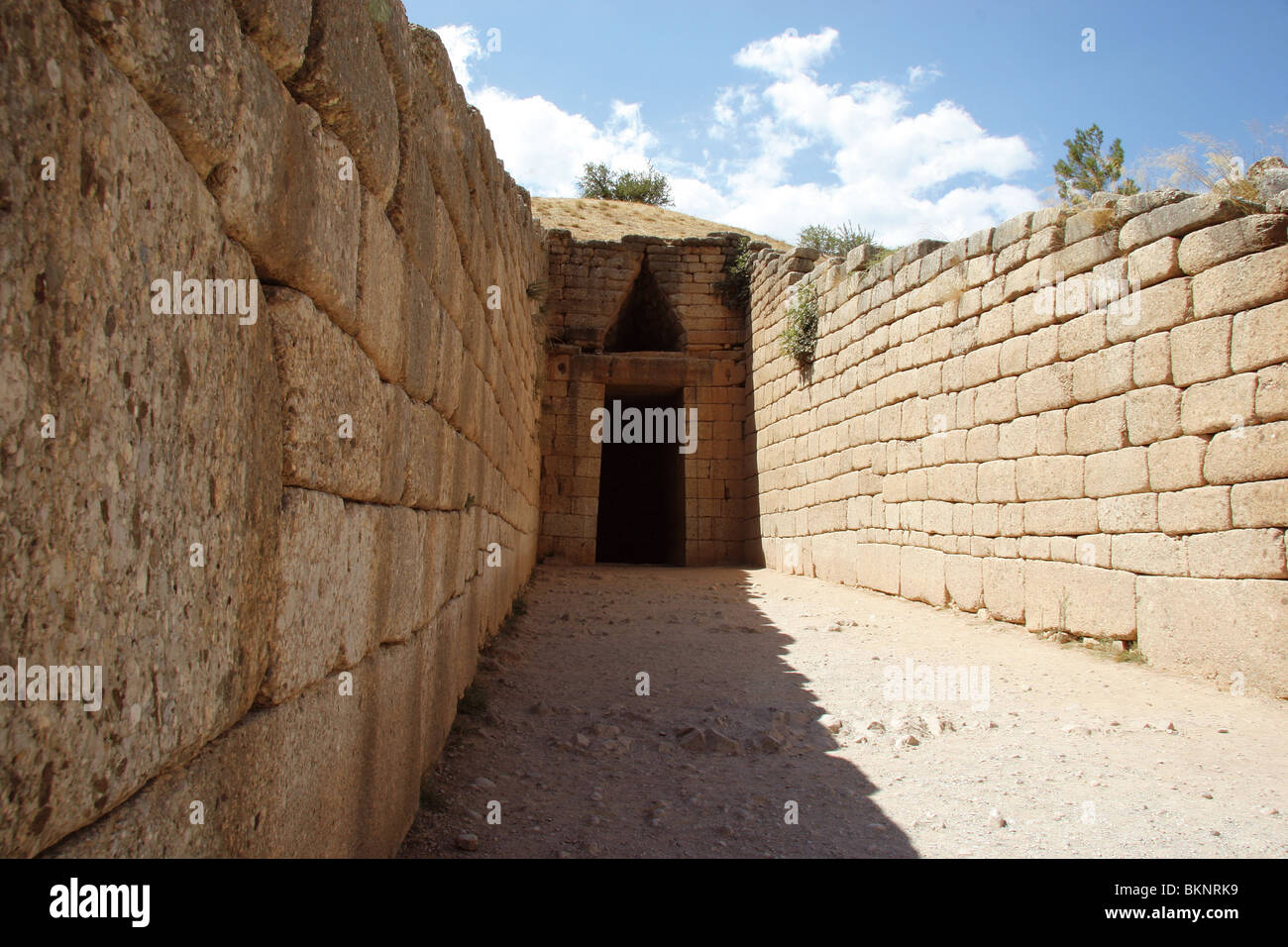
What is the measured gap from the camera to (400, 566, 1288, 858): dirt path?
332 cm

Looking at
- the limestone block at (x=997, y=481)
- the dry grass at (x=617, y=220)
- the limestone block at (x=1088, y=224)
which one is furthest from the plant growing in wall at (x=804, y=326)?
the dry grass at (x=617, y=220)

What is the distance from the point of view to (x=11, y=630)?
0.99 meters

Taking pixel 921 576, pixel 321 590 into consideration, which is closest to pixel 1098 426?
pixel 921 576

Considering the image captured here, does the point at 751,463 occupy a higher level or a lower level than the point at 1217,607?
higher

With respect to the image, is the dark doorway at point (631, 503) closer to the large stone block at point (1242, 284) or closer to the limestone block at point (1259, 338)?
the large stone block at point (1242, 284)

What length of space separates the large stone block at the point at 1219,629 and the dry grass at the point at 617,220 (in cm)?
1411

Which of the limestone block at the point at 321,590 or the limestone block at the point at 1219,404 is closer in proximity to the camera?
the limestone block at the point at 321,590

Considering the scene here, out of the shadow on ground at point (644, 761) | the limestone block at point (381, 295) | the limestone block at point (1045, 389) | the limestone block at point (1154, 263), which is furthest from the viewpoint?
the limestone block at point (1045, 389)

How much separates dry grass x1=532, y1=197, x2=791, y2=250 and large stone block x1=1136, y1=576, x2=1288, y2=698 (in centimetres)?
1411

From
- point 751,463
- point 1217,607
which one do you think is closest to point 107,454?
point 1217,607

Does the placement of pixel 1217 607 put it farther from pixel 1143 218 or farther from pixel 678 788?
pixel 678 788

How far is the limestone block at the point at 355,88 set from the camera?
2023mm
